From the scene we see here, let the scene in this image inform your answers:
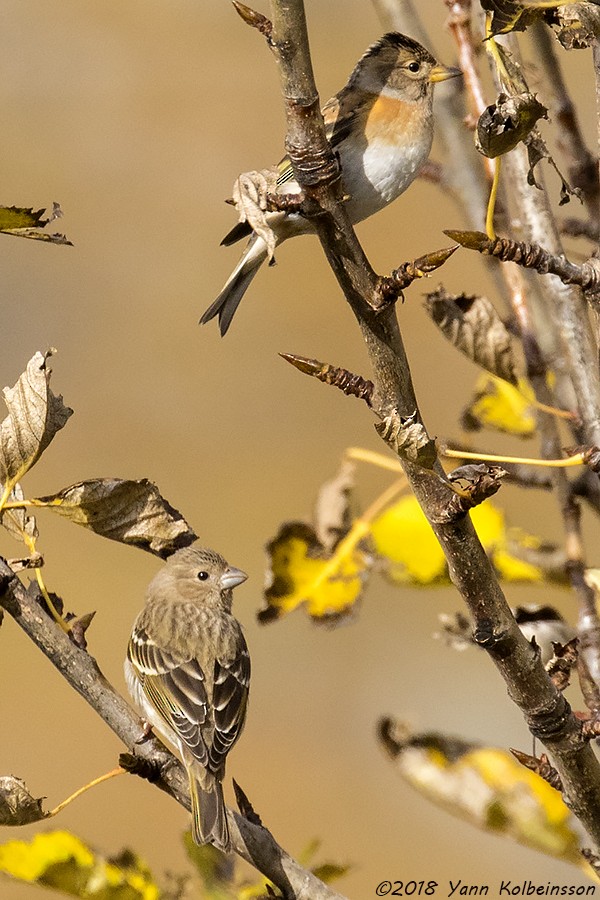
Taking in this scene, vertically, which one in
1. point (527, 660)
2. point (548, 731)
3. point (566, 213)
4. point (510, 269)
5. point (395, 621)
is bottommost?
point (395, 621)

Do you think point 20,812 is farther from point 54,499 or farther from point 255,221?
point 255,221

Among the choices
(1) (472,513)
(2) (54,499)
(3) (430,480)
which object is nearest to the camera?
(3) (430,480)

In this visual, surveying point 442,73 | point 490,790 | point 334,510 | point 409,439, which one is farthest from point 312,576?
point 442,73

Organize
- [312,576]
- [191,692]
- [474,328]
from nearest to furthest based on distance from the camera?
[474,328] < [312,576] < [191,692]

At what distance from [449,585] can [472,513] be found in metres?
0.18

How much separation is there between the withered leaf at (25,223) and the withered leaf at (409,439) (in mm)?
418

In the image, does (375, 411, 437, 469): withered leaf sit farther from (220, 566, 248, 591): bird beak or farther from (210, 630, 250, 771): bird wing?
(220, 566, 248, 591): bird beak

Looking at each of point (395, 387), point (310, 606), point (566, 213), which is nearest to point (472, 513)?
point (310, 606)

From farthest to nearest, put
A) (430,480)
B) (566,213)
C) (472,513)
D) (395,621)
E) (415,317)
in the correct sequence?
1. (415,317)
2. (566,213)
3. (395,621)
4. (472,513)
5. (430,480)

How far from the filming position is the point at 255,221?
121cm

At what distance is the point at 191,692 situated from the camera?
272 centimetres

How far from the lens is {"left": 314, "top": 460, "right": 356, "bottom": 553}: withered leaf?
2.06m

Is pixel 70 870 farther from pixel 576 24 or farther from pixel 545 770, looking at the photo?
pixel 576 24

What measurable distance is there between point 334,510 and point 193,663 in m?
0.89
